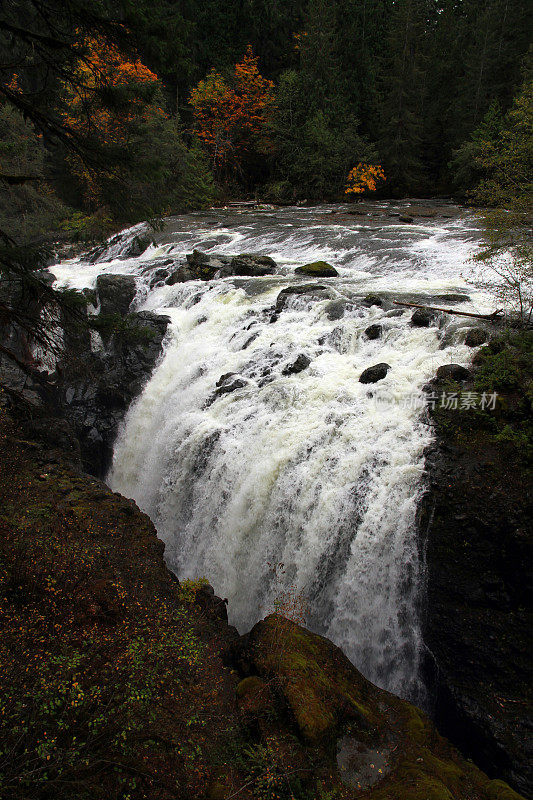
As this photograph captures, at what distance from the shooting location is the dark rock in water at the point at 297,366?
30.5ft

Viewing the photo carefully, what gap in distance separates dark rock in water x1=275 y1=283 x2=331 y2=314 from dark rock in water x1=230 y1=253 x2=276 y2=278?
2554 mm

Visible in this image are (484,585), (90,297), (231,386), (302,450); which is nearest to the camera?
(484,585)

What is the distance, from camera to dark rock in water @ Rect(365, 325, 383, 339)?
9.67m

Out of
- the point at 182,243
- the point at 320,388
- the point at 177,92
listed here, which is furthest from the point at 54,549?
the point at 177,92

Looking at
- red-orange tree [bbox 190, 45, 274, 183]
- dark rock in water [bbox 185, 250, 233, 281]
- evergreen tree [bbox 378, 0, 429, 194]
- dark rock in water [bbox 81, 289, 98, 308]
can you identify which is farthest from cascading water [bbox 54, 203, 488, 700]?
red-orange tree [bbox 190, 45, 274, 183]

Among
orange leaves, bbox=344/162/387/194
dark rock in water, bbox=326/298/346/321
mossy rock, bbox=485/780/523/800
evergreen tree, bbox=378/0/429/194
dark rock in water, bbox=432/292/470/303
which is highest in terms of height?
evergreen tree, bbox=378/0/429/194

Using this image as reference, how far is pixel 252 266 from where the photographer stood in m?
14.5

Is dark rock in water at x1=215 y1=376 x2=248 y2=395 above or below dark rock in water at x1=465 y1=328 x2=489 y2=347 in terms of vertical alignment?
below

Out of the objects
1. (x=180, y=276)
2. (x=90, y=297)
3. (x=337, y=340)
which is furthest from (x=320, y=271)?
(x=90, y=297)

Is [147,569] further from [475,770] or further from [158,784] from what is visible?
[475,770]

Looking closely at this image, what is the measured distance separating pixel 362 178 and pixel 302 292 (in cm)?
2419

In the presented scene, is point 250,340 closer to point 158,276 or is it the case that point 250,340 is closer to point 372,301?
point 372,301

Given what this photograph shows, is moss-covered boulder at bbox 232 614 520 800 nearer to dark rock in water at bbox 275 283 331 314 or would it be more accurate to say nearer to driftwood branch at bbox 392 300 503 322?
driftwood branch at bbox 392 300 503 322

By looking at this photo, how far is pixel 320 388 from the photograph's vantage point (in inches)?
340
